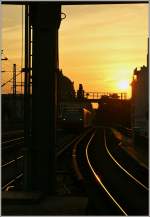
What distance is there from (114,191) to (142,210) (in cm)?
441

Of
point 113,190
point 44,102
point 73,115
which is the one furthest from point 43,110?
point 73,115

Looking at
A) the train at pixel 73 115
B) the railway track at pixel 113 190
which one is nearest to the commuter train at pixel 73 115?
the train at pixel 73 115

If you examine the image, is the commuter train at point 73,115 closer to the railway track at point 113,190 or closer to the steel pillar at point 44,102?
the railway track at point 113,190

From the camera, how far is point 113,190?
69.9 feet

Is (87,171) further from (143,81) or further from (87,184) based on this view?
(143,81)

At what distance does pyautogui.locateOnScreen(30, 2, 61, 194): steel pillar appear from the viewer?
54.5 feet

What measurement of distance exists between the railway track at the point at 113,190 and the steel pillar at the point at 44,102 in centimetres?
153

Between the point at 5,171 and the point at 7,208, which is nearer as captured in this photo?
the point at 7,208

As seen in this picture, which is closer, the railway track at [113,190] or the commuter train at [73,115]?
the railway track at [113,190]

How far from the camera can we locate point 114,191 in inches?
827

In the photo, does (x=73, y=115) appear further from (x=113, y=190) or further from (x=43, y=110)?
(x=43, y=110)

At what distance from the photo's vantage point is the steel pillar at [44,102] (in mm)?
16609

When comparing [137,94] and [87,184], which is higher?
[137,94]

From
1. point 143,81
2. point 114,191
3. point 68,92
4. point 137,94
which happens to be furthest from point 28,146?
point 68,92
